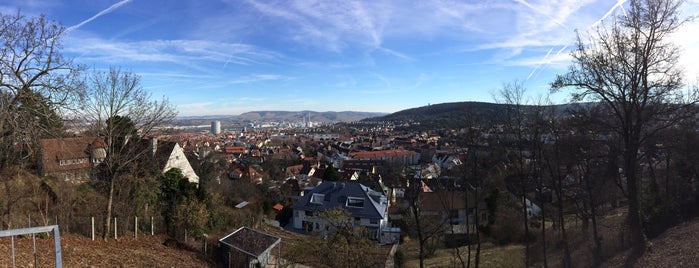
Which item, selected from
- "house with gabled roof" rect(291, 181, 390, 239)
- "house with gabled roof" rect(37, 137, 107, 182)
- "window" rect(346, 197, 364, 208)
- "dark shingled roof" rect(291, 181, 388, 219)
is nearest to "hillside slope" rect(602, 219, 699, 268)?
"house with gabled roof" rect(291, 181, 390, 239)

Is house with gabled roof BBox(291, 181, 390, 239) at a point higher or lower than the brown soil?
lower

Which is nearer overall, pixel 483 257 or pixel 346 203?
pixel 483 257

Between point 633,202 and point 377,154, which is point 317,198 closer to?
point 633,202

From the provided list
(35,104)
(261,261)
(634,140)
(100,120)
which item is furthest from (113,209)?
(634,140)

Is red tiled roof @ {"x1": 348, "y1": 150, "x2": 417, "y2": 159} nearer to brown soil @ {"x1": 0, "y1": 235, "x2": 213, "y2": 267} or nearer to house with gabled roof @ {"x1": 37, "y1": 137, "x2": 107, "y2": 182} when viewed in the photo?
house with gabled roof @ {"x1": 37, "y1": 137, "x2": 107, "y2": 182}

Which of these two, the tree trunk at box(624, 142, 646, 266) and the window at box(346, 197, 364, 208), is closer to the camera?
the tree trunk at box(624, 142, 646, 266)

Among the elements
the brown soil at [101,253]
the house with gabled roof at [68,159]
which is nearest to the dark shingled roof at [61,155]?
the house with gabled roof at [68,159]

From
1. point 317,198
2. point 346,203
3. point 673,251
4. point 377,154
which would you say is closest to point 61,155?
point 317,198

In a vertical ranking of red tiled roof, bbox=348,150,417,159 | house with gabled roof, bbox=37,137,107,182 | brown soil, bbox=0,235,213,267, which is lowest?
red tiled roof, bbox=348,150,417,159
